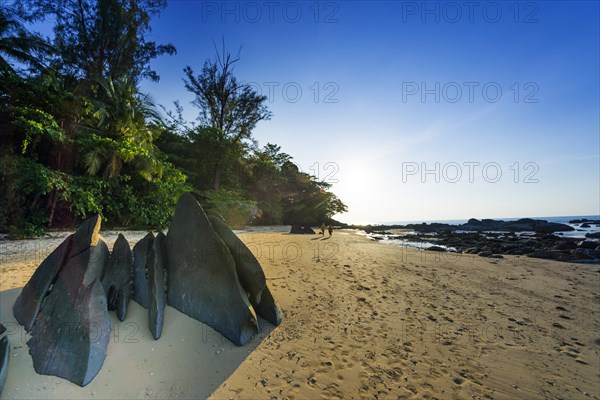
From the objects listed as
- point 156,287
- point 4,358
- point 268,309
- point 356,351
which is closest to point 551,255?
point 356,351

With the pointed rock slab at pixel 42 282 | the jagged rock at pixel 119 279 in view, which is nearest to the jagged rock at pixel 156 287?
the jagged rock at pixel 119 279

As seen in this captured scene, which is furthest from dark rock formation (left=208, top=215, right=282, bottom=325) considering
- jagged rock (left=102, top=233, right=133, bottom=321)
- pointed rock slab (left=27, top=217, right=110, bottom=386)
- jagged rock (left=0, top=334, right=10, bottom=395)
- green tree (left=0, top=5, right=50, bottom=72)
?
green tree (left=0, top=5, right=50, bottom=72)

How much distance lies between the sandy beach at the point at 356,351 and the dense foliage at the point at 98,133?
5.31m

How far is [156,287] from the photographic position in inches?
143

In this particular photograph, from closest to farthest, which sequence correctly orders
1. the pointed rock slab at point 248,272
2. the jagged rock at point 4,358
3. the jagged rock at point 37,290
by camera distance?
the jagged rock at point 4,358 → the jagged rock at point 37,290 → the pointed rock slab at point 248,272

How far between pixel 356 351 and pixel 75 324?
12.3 feet

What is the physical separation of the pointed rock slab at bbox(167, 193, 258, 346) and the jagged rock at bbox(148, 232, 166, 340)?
14cm

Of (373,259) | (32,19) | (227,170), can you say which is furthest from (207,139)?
(373,259)

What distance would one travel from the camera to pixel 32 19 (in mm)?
16016

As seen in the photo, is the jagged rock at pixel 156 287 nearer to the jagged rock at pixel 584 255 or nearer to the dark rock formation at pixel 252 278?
the dark rock formation at pixel 252 278

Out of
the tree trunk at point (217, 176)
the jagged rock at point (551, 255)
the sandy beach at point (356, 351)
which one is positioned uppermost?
the tree trunk at point (217, 176)

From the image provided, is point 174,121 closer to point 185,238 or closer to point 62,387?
point 185,238

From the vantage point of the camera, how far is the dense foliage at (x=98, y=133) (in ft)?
32.7

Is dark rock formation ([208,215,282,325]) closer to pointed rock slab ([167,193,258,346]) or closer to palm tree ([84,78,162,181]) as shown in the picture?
pointed rock slab ([167,193,258,346])
